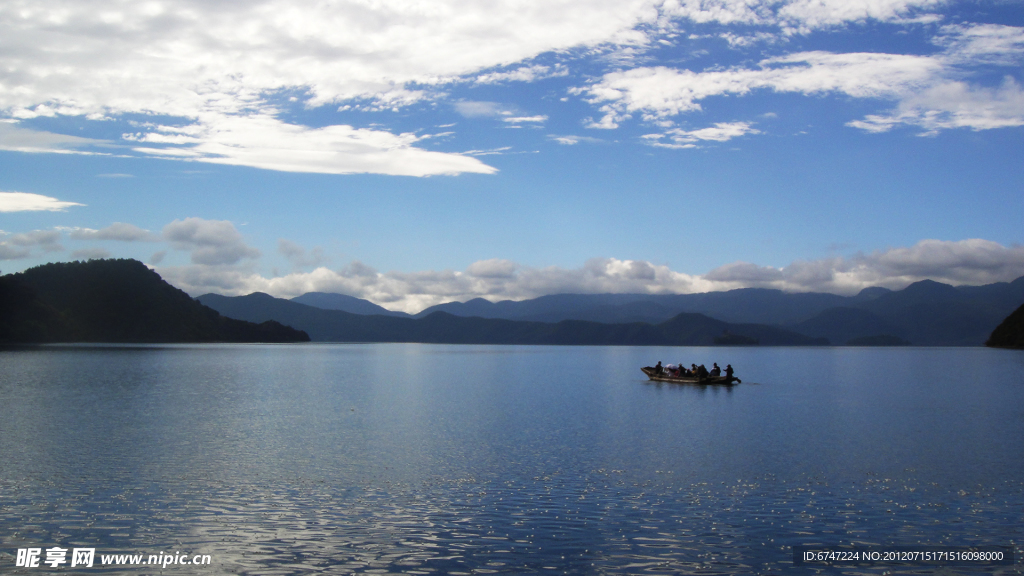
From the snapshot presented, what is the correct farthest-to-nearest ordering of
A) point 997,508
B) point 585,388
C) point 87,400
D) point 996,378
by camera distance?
point 996,378 → point 585,388 → point 87,400 → point 997,508

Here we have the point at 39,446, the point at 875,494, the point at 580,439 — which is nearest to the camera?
the point at 875,494

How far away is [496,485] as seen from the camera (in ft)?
74.4

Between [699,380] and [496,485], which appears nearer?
[496,485]

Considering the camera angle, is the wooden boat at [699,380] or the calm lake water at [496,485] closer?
the calm lake water at [496,485]

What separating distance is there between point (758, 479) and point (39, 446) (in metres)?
29.4

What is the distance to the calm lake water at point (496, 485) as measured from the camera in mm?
15852

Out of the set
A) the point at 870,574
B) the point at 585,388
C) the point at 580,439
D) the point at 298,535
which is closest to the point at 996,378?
the point at 585,388

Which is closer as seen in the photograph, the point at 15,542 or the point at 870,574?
the point at 870,574

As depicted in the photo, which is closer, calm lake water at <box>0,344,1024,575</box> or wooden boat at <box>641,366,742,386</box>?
calm lake water at <box>0,344,1024,575</box>

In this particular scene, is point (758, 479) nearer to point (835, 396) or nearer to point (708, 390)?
point (835, 396)

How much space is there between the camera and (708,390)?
7050 centimetres

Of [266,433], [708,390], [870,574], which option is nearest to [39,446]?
[266,433]

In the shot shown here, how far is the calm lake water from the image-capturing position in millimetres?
15852

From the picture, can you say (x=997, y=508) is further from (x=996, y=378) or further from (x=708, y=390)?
(x=996, y=378)
